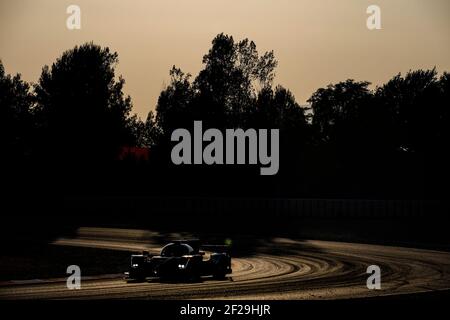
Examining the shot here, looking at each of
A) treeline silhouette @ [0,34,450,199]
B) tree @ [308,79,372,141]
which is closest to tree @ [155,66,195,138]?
treeline silhouette @ [0,34,450,199]

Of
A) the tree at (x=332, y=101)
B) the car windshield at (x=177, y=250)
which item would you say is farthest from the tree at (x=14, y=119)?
the car windshield at (x=177, y=250)

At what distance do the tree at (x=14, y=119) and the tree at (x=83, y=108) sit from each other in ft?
10.3

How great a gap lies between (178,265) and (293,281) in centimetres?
342

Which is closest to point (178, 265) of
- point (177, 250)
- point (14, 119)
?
point (177, 250)

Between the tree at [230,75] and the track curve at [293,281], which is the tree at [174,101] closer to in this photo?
the tree at [230,75]

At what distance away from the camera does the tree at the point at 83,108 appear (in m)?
78.2

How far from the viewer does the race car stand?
24188mm

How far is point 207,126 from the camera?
70.8 meters

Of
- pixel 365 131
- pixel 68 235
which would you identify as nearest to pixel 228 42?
pixel 365 131

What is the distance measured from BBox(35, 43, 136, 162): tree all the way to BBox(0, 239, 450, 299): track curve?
46186 mm

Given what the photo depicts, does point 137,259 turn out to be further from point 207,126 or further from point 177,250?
point 207,126

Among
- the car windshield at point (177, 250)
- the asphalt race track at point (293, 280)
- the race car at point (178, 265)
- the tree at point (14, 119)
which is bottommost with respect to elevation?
the asphalt race track at point (293, 280)

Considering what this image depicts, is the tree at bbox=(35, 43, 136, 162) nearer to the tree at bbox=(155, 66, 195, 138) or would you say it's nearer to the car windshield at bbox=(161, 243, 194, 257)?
the tree at bbox=(155, 66, 195, 138)

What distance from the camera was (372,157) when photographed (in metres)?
71.0
